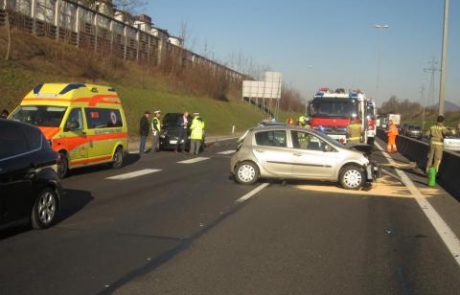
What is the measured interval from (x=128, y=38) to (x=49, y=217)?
42.9 meters

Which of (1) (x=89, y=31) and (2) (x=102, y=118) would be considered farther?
(1) (x=89, y=31)

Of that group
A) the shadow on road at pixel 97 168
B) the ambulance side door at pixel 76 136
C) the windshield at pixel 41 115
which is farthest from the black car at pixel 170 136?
the windshield at pixel 41 115

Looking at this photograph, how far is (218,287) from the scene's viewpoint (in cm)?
579

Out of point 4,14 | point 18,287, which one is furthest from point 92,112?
point 4,14

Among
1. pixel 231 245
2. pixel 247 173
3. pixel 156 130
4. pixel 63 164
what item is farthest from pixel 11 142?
pixel 156 130

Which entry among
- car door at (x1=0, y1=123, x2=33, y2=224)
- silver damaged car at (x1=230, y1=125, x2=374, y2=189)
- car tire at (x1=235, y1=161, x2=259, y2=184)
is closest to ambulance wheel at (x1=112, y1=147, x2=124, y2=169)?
silver damaged car at (x1=230, y1=125, x2=374, y2=189)

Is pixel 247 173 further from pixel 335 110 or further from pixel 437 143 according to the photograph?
pixel 335 110

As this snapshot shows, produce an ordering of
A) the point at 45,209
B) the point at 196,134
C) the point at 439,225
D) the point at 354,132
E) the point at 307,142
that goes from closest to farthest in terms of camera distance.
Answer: the point at 45,209
the point at 439,225
the point at 307,142
the point at 354,132
the point at 196,134

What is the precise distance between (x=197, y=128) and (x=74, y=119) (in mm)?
9587

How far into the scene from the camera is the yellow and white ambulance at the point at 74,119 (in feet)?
48.6

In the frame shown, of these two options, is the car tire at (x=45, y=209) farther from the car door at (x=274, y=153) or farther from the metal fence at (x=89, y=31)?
the metal fence at (x=89, y=31)

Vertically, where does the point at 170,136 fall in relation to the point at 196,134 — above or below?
below

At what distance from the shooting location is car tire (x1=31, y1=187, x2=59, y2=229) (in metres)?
8.08

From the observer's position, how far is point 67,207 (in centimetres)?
1032
